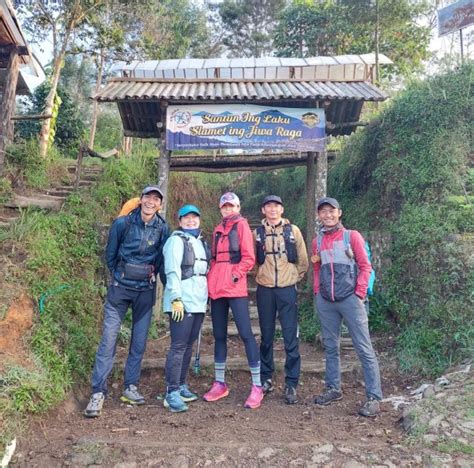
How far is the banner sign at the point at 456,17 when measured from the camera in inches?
314

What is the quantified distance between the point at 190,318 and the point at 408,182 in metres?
4.35

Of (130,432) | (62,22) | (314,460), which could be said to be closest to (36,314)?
(130,432)

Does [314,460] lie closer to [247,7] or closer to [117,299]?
[117,299]

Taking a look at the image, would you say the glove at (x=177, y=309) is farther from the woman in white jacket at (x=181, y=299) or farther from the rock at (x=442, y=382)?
the rock at (x=442, y=382)

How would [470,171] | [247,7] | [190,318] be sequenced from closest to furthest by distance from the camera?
[190,318] → [470,171] → [247,7]

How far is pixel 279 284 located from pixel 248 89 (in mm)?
3568

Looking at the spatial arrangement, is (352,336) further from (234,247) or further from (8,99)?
(8,99)

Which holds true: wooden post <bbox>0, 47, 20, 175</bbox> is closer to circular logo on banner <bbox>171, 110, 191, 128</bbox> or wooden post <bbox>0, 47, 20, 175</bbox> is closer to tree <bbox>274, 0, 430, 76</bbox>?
circular logo on banner <bbox>171, 110, 191, 128</bbox>

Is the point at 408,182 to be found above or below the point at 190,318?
above

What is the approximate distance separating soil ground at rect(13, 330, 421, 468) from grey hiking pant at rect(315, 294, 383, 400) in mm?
264

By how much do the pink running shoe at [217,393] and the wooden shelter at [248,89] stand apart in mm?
3278

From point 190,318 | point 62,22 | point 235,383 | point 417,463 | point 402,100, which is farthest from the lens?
point 62,22

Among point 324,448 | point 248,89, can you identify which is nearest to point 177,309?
point 324,448

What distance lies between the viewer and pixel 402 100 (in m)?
7.29
